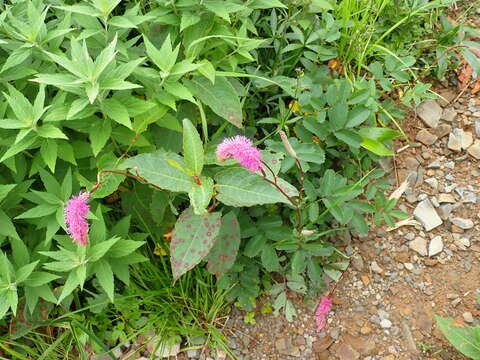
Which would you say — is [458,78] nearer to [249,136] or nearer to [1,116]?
[249,136]

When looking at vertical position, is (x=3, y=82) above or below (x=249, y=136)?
above

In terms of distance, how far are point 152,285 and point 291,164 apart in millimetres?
819

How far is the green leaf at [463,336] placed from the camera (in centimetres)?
175

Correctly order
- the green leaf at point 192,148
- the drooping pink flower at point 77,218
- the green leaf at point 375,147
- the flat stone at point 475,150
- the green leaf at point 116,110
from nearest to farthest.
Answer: the drooping pink flower at point 77,218 < the green leaf at point 192,148 < the green leaf at point 116,110 < the green leaf at point 375,147 < the flat stone at point 475,150

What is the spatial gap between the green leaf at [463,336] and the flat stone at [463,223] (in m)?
0.48

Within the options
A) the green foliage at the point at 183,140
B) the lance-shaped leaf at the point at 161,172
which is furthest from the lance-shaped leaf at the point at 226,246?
the lance-shaped leaf at the point at 161,172

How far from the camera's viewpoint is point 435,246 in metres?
2.11

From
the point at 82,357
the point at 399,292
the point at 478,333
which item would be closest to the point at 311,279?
the point at 399,292

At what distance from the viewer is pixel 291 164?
72.4 inches

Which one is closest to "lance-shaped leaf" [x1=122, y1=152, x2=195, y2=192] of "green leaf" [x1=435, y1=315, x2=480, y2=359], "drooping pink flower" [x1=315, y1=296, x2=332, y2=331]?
"drooping pink flower" [x1=315, y1=296, x2=332, y2=331]

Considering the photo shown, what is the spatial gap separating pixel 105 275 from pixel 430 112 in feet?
5.71

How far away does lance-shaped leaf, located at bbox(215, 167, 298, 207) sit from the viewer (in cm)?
141

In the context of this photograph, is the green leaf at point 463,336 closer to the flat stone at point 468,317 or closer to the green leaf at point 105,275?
the flat stone at point 468,317

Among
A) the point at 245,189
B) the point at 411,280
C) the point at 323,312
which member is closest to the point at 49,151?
the point at 245,189
